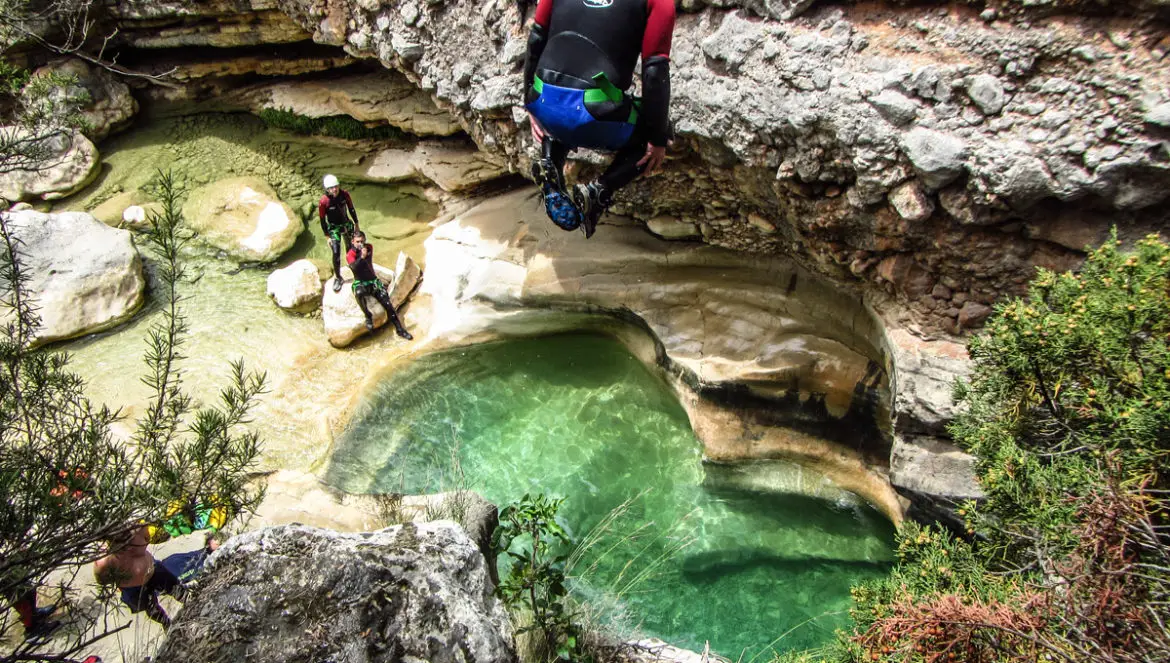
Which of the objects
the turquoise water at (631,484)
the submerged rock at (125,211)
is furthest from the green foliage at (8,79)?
the submerged rock at (125,211)

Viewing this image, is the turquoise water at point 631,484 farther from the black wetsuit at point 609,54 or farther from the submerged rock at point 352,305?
the black wetsuit at point 609,54

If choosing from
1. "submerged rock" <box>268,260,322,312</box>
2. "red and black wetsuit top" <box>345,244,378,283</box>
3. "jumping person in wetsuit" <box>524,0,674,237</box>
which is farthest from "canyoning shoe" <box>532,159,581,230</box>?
"submerged rock" <box>268,260,322,312</box>

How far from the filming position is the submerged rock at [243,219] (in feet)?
26.6

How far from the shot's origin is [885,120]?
4059 mm

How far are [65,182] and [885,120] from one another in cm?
916

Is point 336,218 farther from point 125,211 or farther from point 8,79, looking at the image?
→ point 8,79

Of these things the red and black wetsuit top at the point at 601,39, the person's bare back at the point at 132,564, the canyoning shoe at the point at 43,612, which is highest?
the red and black wetsuit top at the point at 601,39

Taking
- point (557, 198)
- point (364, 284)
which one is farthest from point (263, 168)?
point (557, 198)

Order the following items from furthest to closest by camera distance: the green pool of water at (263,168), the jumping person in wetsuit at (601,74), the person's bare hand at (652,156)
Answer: the green pool of water at (263,168) < the person's bare hand at (652,156) < the jumping person in wetsuit at (601,74)

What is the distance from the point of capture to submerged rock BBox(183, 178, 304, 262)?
8.09 metres

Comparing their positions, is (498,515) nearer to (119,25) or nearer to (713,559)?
(713,559)

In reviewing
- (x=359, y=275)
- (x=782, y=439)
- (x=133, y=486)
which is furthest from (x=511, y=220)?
(x=133, y=486)

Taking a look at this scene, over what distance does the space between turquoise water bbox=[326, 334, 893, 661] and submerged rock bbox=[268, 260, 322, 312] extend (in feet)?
4.78

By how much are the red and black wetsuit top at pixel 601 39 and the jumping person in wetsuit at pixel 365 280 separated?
339cm
